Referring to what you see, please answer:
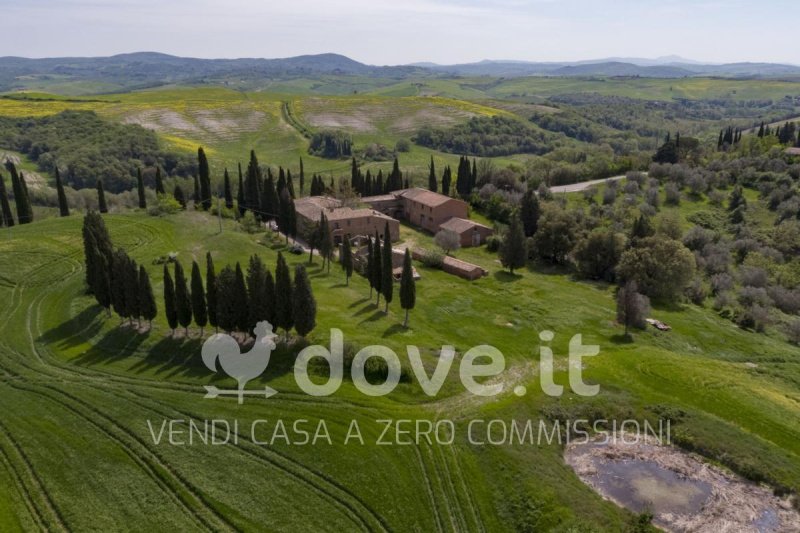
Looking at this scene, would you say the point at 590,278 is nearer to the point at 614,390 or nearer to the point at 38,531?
the point at 614,390

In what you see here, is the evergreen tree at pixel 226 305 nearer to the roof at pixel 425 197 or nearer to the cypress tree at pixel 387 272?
the cypress tree at pixel 387 272

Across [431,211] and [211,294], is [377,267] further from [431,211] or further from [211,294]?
[431,211]

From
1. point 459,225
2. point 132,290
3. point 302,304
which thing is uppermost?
point 132,290

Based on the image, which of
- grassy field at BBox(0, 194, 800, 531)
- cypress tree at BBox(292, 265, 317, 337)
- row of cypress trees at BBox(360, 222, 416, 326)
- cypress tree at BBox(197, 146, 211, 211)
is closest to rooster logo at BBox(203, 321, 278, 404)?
grassy field at BBox(0, 194, 800, 531)

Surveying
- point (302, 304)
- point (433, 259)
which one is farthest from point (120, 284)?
point (433, 259)

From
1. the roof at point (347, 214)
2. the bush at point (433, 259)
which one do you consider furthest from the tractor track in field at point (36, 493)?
the roof at point (347, 214)

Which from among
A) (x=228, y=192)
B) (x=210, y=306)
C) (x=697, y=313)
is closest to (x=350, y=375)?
(x=210, y=306)
